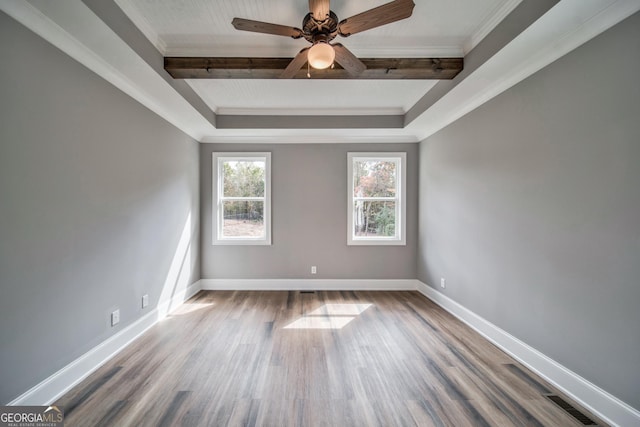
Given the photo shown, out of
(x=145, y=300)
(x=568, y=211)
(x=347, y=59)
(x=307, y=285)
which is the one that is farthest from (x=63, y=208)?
(x=568, y=211)

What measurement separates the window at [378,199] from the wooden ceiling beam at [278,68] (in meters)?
1.93

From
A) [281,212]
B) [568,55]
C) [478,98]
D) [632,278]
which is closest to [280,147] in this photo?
[281,212]

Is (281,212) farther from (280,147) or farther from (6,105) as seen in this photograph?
(6,105)

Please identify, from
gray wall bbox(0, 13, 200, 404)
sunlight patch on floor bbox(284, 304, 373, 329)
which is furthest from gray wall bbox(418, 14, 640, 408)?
gray wall bbox(0, 13, 200, 404)

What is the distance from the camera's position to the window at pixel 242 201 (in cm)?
441

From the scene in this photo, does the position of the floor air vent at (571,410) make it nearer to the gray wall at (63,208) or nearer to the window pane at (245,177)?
the gray wall at (63,208)

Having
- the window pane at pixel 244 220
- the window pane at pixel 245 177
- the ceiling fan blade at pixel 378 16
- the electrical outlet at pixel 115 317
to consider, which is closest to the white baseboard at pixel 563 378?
the ceiling fan blade at pixel 378 16

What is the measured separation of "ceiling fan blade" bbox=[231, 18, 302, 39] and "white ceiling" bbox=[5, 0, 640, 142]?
36 cm

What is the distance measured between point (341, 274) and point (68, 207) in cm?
351

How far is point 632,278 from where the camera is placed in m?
1.56

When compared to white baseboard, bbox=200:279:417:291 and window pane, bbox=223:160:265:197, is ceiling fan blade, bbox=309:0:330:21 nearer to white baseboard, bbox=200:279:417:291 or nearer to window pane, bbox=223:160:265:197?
window pane, bbox=223:160:265:197

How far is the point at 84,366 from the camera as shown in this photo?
207cm

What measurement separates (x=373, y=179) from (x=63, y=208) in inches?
152

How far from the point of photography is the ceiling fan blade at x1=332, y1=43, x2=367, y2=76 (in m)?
1.94
